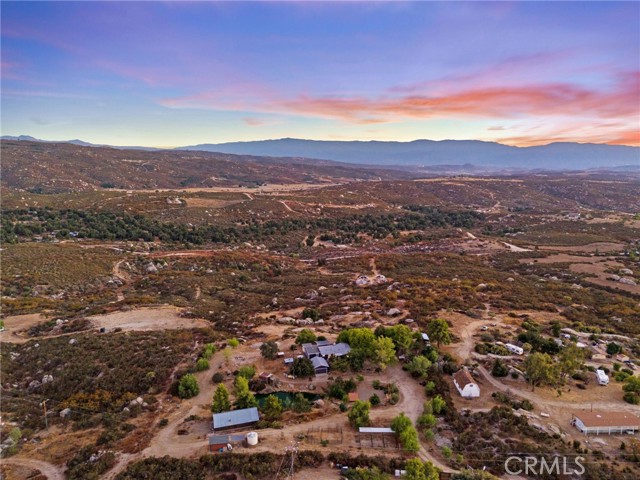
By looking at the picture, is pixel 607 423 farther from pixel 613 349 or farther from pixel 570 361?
pixel 613 349

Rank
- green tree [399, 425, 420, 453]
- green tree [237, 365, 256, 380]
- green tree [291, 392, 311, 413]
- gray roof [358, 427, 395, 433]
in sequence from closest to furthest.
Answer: green tree [399, 425, 420, 453] → gray roof [358, 427, 395, 433] → green tree [291, 392, 311, 413] → green tree [237, 365, 256, 380]

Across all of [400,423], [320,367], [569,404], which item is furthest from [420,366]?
[569,404]

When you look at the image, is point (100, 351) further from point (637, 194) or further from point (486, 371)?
point (637, 194)

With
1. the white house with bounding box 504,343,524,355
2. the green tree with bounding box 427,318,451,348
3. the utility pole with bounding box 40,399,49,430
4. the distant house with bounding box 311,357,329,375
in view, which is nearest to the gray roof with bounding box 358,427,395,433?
the distant house with bounding box 311,357,329,375

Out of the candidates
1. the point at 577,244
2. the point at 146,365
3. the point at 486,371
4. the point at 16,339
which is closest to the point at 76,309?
the point at 16,339

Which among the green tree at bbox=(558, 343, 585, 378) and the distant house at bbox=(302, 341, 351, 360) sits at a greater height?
the green tree at bbox=(558, 343, 585, 378)

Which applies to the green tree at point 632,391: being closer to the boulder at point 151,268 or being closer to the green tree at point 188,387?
the green tree at point 188,387

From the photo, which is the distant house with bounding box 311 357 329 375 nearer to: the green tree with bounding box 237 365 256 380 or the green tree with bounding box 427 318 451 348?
the green tree with bounding box 237 365 256 380
